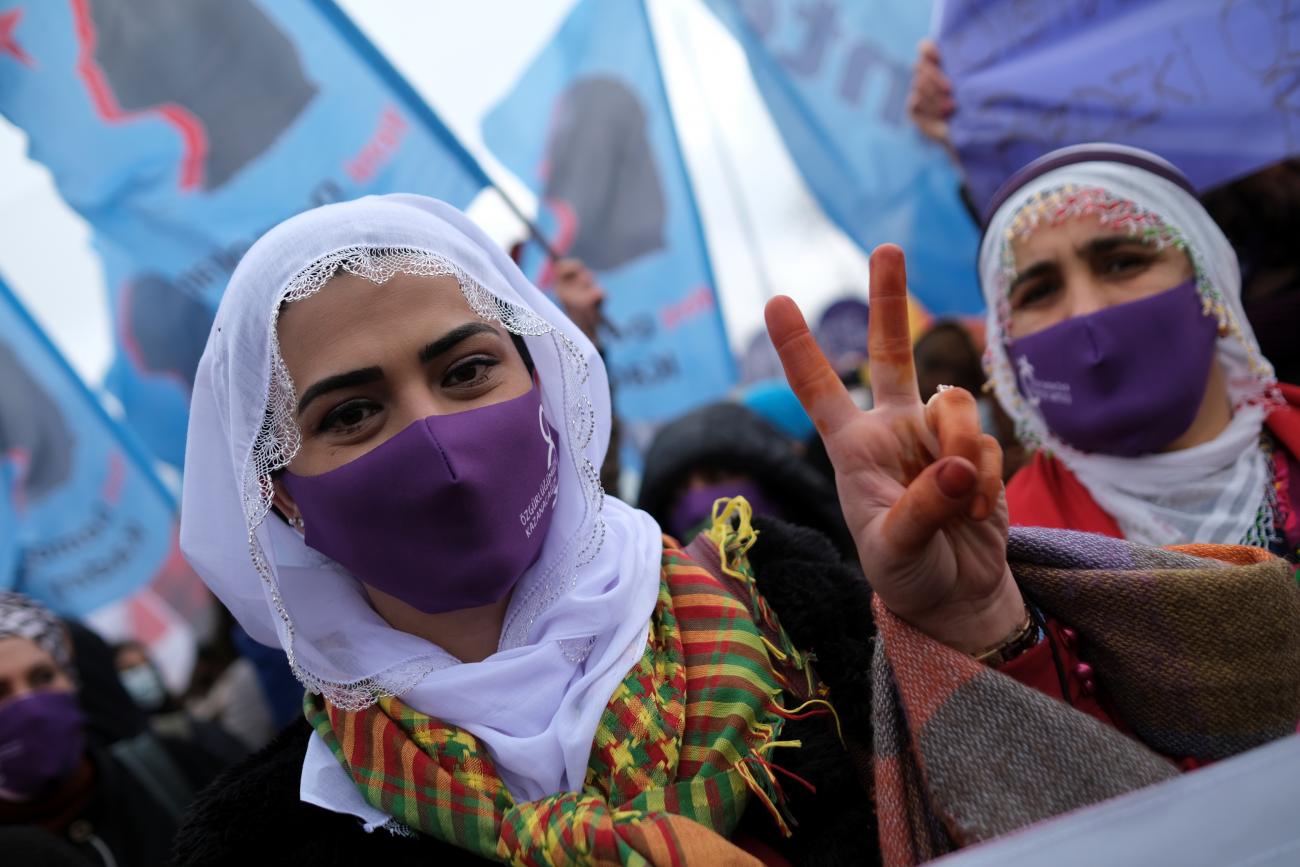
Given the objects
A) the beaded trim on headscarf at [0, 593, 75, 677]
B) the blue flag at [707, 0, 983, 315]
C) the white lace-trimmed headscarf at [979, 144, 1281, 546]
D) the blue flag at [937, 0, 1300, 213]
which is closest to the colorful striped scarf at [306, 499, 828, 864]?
the white lace-trimmed headscarf at [979, 144, 1281, 546]

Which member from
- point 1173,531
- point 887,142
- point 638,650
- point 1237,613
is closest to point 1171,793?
point 1237,613

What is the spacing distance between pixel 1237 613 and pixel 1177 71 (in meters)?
2.12

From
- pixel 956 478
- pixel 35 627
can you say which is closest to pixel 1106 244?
pixel 956 478

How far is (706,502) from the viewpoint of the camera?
2875mm

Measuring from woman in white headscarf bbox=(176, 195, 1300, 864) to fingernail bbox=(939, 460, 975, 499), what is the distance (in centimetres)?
2

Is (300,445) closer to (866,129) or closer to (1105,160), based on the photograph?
(1105,160)

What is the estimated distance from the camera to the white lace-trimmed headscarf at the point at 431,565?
1.44 metres

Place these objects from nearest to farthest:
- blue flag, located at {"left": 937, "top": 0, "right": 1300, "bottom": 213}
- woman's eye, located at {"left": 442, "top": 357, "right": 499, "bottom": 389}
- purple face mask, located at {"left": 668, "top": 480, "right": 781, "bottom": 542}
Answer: woman's eye, located at {"left": 442, "top": 357, "right": 499, "bottom": 389}, blue flag, located at {"left": 937, "top": 0, "right": 1300, "bottom": 213}, purple face mask, located at {"left": 668, "top": 480, "right": 781, "bottom": 542}

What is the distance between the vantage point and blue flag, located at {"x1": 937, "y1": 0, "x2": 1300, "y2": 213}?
2543mm

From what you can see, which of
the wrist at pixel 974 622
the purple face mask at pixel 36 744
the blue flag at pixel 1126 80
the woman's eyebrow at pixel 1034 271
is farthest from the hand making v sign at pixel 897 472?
the purple face mask at pixel 36 744

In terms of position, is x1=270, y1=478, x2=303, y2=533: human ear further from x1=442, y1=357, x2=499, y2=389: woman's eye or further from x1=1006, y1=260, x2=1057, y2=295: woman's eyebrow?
x1=1006, y1=260, x2=1057, y2=295: woman's eyebrow

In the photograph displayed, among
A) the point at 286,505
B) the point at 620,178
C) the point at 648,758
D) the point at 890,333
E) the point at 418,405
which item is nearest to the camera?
the point at 890,333

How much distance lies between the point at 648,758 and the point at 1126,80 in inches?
100

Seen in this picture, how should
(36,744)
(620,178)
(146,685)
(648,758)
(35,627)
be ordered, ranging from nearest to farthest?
(648,758)
(36,744)
(35,627)
(620,178)
(146,685)
